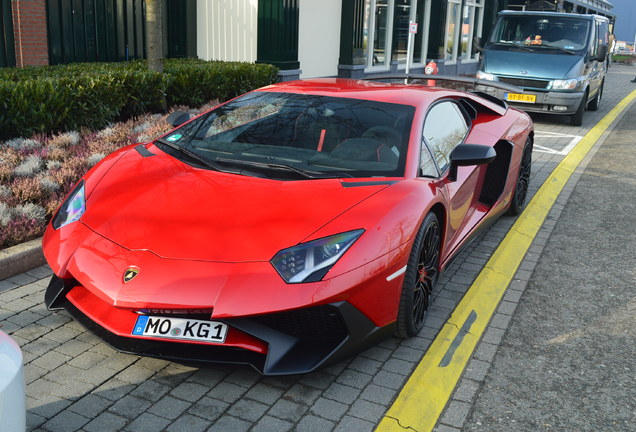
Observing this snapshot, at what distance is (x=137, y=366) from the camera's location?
361 centimetres

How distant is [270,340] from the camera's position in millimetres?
3275

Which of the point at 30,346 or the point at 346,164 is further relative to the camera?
the point at 346,164

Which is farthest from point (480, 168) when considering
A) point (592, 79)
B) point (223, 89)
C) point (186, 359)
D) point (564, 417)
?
point (592, 79)

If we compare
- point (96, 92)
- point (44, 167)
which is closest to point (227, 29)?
point (96, 92)

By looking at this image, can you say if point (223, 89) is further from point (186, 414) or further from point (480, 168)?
point (186, 414)

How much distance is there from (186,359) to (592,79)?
533 inches

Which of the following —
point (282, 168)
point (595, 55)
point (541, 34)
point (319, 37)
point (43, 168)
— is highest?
point (541, 34)

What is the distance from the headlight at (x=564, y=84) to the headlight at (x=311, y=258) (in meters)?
11.2

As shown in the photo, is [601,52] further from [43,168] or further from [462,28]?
[43,168]

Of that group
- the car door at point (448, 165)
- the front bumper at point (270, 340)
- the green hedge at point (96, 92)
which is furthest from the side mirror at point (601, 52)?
the front bumper at point (270, 340)

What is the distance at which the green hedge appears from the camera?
7.84 m

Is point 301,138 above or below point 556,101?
above

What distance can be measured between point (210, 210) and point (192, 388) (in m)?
0.90

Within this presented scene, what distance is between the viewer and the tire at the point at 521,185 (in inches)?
269
